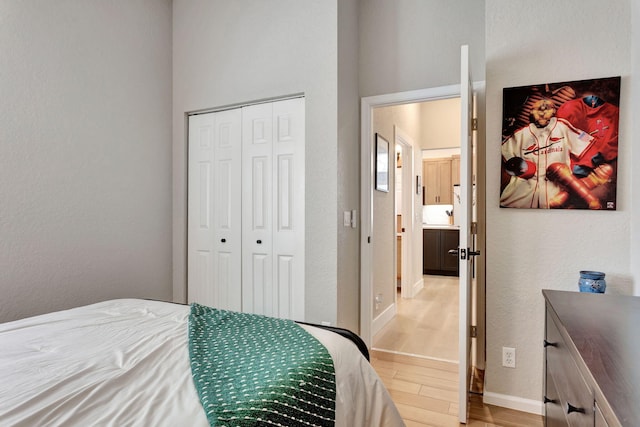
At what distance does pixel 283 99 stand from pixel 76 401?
2.42 m

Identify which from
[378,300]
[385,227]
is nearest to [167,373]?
[378,300]

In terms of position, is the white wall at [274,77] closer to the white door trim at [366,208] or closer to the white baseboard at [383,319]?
the white door trim at [366,208]

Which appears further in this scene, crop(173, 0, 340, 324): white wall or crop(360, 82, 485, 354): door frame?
crop(360, 82, 485, 354): door frame

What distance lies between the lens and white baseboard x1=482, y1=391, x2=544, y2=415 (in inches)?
83.0

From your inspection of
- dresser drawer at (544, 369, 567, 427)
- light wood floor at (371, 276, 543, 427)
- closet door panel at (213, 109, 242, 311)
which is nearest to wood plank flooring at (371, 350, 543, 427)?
light wood floor at (371, 276, 543, 427)

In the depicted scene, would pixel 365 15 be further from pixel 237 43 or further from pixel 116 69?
pixel 116 69

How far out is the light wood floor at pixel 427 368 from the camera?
6.80ft

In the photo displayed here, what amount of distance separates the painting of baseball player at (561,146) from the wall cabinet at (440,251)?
4445 millimetres

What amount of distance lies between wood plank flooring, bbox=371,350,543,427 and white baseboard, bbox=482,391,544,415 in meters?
0.03

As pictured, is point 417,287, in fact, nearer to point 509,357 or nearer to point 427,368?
point 427,368

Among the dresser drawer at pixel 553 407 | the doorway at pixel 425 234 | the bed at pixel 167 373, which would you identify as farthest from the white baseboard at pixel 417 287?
the bed at pixel 167 373

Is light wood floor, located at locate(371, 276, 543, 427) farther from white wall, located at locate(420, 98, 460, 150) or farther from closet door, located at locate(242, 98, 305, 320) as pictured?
white wall, located at locate(420, 98, 460, 150)

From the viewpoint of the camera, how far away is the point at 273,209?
113 inches

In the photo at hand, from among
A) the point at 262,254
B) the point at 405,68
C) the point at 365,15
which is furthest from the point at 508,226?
the point at 365,15
